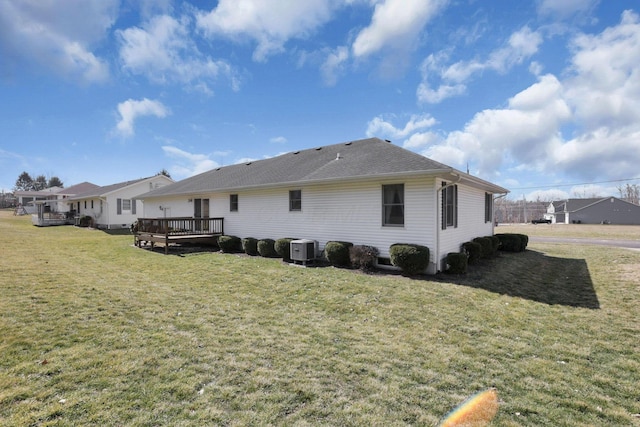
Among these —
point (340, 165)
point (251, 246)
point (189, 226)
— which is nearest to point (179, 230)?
point (189, 226)

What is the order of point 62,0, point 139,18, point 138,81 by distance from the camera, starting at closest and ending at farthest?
point 62,0 < point 139,18 < point 138,81

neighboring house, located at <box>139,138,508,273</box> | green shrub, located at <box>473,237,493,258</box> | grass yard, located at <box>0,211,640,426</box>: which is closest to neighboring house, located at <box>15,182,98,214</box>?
neighboring house, located at <box>139,138,508,273</box>

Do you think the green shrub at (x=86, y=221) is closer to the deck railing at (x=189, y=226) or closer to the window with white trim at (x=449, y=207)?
the deck railing at (x=189, y=226)

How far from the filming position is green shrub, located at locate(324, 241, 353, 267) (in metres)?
9.54

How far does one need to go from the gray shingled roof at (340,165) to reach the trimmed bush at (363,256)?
2266 millimetres

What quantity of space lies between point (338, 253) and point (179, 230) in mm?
10532

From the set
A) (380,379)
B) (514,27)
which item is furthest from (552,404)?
(514,27)

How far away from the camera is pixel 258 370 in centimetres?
342

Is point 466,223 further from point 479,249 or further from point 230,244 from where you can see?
point 230,244

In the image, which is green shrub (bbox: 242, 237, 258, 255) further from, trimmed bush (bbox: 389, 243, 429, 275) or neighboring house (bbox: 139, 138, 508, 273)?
trimmed bush (bbox: 389, 243, 429, 275)

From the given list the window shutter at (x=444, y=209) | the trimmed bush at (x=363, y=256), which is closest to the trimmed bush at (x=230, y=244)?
the trimmed bush at (x=363, y=256)

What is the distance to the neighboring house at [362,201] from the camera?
861 centimetres

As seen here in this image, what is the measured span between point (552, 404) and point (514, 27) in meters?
12.1

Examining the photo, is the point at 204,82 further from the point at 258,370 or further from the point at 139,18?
the point at 258,370
